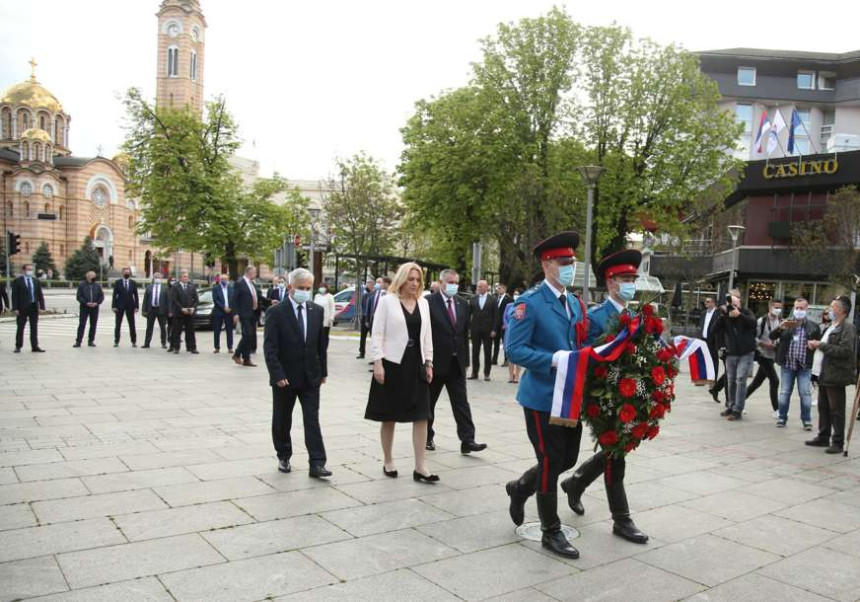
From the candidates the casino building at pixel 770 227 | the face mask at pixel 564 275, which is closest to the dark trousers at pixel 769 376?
the face mask at pixel 564 275

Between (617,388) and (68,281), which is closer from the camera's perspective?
(617,388)

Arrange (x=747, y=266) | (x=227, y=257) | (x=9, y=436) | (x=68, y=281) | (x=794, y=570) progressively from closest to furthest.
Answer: (x=794, y=570), (x=9, y=436), (x=227, y=257), (x=747, y=266), (x=68, y=281)

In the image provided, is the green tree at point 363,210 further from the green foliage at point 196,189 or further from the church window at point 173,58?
the church window at point 173,58

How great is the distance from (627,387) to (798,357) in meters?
6.87

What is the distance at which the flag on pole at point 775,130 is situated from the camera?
36.0 meters

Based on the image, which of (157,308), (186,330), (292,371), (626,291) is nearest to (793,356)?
(626,291)

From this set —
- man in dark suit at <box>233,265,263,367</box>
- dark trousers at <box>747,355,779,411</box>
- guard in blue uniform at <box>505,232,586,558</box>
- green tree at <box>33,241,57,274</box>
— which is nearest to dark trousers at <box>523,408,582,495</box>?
guard in blue uniform at <box>505,232,586,558</box>

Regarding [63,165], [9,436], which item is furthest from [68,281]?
[9,436]

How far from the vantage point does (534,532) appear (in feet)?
17.3

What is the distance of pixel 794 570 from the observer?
187 inches

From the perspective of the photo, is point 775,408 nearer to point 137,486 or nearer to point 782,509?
point 782,509

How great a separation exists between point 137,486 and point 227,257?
25.7m

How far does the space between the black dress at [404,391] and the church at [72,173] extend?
256ft

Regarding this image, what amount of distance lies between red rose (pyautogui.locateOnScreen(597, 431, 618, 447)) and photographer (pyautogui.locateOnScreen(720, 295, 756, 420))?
6.85m
